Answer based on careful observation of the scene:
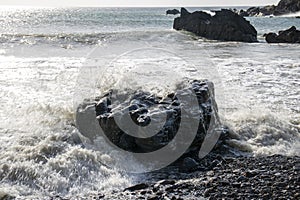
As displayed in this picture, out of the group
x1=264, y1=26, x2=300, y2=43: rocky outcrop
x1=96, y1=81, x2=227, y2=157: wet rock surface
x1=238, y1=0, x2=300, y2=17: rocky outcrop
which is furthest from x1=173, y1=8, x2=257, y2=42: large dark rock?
x1=238, y1=0, x2=300, y2=17: rocky outcrop

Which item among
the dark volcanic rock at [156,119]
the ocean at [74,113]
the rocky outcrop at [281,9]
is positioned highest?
the rocky outcrop at [281,9]

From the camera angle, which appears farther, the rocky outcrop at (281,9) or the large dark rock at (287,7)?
the rocky outcrop at (281,9)

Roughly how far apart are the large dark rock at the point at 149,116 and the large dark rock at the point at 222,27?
2539cm

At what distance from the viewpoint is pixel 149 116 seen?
698 centimetres

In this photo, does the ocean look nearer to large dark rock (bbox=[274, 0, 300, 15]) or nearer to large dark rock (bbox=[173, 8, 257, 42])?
large dark rock (bbox=[173, 8, 257, 42])

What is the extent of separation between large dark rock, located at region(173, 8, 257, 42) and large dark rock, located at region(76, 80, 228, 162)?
2539 cm

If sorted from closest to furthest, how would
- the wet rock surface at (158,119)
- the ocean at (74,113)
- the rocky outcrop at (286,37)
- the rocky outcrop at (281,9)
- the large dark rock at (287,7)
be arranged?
1. the ocean at (74,113)
2. the wet rock surface at (158,119)
3. the rocky outcrop at (286,37)
4. the large dark rock at (287,7)
5. the rocky outcrop at (281,9)

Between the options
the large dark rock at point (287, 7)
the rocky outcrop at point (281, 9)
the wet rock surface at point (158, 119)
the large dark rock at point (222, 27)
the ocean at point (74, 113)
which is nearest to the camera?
the ocean at point (74, 113)

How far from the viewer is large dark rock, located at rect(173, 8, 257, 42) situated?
109 feet

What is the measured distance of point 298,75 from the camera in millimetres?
14125

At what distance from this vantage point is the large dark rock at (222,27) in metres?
33.2

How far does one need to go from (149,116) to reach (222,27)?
3019cm

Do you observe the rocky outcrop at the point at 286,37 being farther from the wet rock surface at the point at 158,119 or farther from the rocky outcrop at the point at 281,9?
the rocky outcrop at the point at 281,9

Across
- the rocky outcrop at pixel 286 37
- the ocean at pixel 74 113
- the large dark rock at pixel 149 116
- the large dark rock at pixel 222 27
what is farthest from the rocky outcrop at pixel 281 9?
the large dark rock at pixel 149 116
